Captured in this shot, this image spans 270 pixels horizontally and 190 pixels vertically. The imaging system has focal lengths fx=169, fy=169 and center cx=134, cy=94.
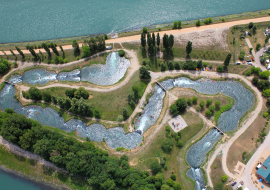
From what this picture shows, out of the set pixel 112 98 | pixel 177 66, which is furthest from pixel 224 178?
pixel 112 98

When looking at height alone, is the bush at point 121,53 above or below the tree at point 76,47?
below

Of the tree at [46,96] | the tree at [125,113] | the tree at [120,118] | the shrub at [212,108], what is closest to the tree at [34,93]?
the tree at [46,96]

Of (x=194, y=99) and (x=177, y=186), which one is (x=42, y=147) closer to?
(x=177, y=186)

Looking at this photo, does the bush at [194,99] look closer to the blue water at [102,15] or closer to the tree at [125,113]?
the tree at [125,113]

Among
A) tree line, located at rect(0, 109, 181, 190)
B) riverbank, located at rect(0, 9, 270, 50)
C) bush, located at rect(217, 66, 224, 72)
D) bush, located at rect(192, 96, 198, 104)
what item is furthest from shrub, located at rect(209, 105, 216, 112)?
riverbank, located at rect(0, 9, 270, 50)

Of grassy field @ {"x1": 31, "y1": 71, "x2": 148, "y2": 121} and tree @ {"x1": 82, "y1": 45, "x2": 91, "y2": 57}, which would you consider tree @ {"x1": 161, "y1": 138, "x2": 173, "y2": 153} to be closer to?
grassy field @ {"x1": 31, "y1": 71, "x2": 148, "y2": 121}

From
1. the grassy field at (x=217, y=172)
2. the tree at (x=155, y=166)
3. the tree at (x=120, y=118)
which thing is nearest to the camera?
the tree at (x=155, y=166)
